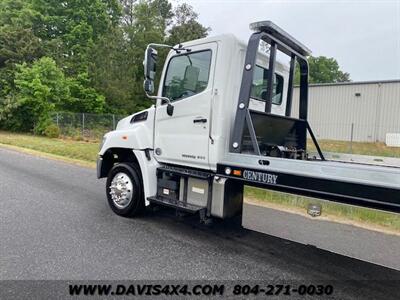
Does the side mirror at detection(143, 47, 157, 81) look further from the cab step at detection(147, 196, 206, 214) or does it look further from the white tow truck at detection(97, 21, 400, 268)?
the cab step at detection(147, 196, 206, 214)

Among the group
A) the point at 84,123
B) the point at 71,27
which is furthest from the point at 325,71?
the point at 84,123

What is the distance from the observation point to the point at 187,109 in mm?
4793

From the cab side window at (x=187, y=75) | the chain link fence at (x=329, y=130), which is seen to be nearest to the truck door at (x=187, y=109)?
the cab side window at (x=187, y=75)

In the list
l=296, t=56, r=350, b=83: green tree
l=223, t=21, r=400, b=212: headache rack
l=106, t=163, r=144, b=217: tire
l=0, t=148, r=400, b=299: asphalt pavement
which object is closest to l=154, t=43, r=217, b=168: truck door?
l=223, t=21, r=400, b=212: headache rack

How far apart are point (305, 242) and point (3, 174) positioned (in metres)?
8.47

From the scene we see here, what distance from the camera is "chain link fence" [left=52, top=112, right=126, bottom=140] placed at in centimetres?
2331

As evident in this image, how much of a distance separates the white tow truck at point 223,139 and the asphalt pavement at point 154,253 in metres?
0.36

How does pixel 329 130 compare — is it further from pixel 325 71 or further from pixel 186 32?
pixel 325 71

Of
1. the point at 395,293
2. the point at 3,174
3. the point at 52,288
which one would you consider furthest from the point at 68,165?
the point at 395,293

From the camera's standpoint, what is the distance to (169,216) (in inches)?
234

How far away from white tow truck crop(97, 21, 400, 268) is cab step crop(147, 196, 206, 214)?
0.01 meters

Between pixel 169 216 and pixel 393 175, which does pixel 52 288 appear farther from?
pixel 393 175

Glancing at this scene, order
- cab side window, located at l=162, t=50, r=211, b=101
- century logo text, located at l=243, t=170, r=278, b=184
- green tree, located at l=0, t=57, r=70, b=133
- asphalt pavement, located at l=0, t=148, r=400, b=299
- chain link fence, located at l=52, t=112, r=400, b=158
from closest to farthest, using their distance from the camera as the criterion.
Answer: century logo text, located at l=243, t=170, r=278, b=184 < asphalt pavement, located at l=0, t=148, r=400, b=299 < cab side window, located at l=162, t=50, r=211, b=101 < chain link fence, located at l=52, t=112, r=400, b=158 < green tree, located at l=0, t=57, r=70, b=133

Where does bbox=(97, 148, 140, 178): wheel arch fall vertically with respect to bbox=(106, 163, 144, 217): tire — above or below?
above
